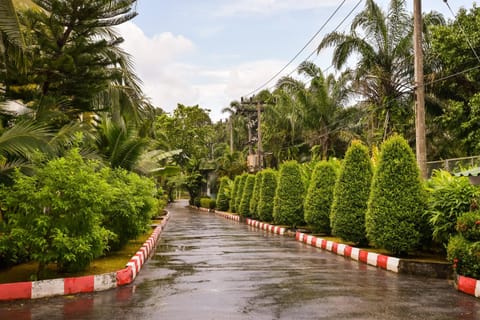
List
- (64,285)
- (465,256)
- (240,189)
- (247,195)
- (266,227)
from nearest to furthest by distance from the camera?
(64,285), (465,256), (266,227), (247,195), (240,189)

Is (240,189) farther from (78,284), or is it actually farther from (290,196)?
(78,284)

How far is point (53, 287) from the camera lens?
865 centimetres

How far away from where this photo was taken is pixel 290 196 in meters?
23.2

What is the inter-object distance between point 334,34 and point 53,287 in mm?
21134

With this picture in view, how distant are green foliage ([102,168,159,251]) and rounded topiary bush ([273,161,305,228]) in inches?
376

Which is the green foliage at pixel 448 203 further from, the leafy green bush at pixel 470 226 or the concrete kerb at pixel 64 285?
the concrete kerb at pixel 64 285

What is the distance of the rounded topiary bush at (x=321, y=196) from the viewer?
60.4 feet

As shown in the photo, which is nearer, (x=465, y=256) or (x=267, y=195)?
(x=465, y=256)

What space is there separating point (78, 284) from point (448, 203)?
7.37m

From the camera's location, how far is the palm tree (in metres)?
26.5

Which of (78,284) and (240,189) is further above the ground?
(240,189)

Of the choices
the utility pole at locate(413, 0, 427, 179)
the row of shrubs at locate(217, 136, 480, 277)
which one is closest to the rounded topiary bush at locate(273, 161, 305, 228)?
the row of shrubs at locate(217, 136, 480, 277)

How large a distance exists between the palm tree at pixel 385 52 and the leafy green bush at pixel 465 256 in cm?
1713

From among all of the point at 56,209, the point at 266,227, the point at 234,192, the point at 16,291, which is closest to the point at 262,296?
the point at 56,209
